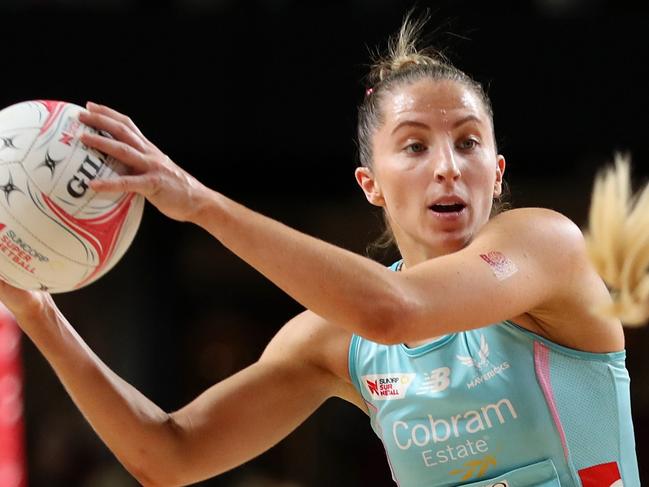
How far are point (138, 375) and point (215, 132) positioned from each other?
87.3 inches

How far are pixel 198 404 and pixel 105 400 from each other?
28cm

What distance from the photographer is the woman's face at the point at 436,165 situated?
280cm

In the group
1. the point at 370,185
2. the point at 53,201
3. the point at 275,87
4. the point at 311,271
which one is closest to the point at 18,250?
the point at 53,201

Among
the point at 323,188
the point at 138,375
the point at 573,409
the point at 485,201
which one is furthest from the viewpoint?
the point at 323,188

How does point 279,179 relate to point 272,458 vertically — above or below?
above

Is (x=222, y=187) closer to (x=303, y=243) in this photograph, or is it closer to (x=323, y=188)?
(x=323, y=188)

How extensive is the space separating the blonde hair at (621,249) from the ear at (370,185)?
0.78m

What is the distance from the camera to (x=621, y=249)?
2465mm

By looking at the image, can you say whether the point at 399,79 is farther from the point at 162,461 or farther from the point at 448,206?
the point at 162,461

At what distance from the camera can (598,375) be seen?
271cm

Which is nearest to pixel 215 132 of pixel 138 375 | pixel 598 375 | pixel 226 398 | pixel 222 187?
pixel 222 187

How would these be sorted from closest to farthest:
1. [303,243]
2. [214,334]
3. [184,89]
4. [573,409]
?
[303,243], [573,409], [184,89], [214,334]

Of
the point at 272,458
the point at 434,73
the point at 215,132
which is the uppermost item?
the point at 215,132

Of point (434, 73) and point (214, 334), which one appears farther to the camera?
point (214, 334)
